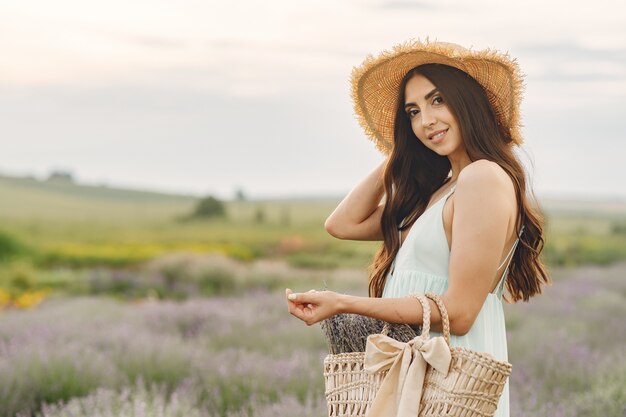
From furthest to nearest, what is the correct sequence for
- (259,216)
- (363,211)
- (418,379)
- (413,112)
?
(259,216) < (363,211) < (413,112) < (418,379)

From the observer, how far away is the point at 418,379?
217 cm

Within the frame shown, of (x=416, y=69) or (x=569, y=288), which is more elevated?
(x=416, y=69)

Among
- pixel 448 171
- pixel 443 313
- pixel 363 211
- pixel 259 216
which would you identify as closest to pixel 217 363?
pixel 363 211

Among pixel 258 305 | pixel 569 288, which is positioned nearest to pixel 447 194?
pixel 258 305

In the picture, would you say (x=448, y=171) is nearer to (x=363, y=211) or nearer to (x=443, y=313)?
(x=363, y=211)

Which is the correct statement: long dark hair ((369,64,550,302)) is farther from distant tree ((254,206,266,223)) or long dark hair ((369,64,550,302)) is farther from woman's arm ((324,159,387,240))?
distant tree ((254,206,266,223))

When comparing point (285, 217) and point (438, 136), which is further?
Answer: point (285, 217)

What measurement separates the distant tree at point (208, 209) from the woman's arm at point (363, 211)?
22561mm

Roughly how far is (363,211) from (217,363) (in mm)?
2840

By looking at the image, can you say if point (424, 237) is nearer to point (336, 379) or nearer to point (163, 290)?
point (336, 379)

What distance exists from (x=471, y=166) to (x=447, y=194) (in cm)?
16

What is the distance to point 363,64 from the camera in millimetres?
2922

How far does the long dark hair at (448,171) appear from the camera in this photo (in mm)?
2473

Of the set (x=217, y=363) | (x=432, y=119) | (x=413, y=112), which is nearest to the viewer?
(x=432, y=119)
